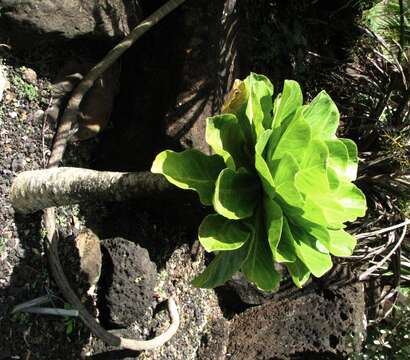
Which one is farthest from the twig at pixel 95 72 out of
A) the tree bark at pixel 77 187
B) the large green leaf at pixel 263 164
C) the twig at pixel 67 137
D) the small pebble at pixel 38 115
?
the large green leaf at pixel 263 164

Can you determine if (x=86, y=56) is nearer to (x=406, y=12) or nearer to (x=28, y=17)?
(x=28, y=17)

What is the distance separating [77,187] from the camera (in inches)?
82.6

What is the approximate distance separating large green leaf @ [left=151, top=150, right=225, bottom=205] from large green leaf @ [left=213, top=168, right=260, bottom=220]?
0.07 m

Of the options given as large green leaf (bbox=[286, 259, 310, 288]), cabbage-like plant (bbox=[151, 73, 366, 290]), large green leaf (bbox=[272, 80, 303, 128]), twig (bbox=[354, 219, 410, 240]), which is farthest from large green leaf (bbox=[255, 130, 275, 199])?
twig (bbox=[354, 219, 410, 240])

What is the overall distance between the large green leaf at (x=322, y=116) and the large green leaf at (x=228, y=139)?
0.24 m

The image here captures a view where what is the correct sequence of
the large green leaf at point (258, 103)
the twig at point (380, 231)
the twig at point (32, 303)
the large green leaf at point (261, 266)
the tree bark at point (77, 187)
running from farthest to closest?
the twig at point (380, 231), the twig at point (32, 303), the tree bark at point (77, 187), the large green leaf at point (261, 266), the large green leaf at point (258, 103)

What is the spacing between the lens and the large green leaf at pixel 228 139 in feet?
5.28

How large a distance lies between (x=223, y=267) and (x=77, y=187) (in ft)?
2.25

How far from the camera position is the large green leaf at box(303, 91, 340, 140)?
1.73m

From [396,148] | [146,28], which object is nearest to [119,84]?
[146,28]

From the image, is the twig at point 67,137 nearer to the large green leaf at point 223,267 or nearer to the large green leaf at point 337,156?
the large green leaf at point 223,267

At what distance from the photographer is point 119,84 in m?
2.91

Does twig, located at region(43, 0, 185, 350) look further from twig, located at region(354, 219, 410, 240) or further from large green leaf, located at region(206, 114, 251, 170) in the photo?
twig, located at region(354, 219, 410, 240)

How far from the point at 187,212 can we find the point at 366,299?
192 centimetres
